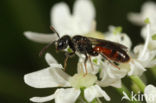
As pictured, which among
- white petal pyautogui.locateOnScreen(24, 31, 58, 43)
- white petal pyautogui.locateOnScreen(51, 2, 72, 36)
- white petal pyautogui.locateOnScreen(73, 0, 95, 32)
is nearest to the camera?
white petal pyautogui.locateOnScreen(24, 31, 58, 43)

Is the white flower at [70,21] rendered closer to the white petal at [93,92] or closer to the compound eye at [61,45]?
the compound eye at [61,45]

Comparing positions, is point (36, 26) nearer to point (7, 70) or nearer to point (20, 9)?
point (20, 9)

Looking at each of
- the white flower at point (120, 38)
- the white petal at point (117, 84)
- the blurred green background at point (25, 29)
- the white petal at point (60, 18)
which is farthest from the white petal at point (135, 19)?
the white petal at point (117, 84)

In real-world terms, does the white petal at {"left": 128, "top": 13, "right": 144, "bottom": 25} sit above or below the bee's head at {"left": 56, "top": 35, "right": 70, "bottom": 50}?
below

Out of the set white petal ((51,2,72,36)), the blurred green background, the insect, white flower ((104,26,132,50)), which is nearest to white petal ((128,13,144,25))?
the blurred green background

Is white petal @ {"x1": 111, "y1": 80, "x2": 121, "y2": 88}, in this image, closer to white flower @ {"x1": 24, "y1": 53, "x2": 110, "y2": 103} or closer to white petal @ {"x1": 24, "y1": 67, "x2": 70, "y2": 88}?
white flower @ {"x1": 24, "y1": 53, "x2": 110, "y2": 103}

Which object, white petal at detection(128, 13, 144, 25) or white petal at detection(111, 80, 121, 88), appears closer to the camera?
white petal at detection(111, 80, 121, 88)

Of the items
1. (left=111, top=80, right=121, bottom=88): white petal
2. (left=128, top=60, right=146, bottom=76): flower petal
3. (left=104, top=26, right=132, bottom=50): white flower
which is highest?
(left=104, top=26, right=132, bottom=50): white flower

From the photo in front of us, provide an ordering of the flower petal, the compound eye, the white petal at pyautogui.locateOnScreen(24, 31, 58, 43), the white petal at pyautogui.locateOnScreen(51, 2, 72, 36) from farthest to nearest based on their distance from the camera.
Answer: the white petal at pyautogui.locateOnScreen(51, 2, 72, 36) → the white petal at pyautogui.locateOnScreen(24, 31, 58, 43) → the compound eye → the flower petal
